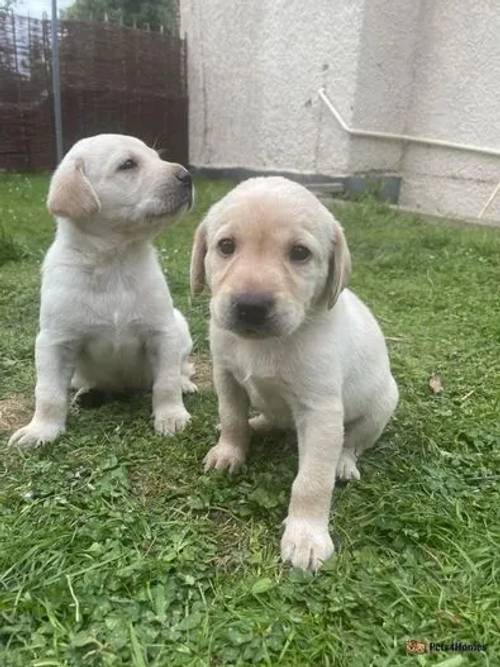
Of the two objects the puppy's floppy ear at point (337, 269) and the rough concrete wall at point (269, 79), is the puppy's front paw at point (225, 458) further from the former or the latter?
the rough concrete wall at point (269, 79)

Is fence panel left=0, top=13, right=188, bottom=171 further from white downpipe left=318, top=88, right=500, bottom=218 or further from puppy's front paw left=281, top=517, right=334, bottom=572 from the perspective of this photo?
puppy's front paw left=281, top=517, right=334, bottom=572

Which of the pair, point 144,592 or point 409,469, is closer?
point 144,592

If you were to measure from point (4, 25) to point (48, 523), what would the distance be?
13.6 meters

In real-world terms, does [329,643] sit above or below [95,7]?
below

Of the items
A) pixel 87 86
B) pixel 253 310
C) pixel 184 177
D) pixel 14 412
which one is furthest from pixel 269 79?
pixel 253 310

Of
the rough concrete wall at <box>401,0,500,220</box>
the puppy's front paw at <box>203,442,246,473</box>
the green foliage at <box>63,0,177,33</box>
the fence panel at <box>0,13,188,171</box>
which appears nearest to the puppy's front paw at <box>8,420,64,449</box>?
the puppy's front paw at <box>203,442,246,473</box>

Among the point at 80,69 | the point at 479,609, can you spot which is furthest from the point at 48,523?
the point at 80,69

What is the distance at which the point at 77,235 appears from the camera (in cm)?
349

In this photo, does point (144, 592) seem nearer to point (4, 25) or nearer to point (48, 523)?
point (48, 523)

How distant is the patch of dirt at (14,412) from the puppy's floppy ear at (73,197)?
122 cm

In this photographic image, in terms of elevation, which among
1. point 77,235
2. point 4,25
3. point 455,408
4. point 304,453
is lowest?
point 455,408

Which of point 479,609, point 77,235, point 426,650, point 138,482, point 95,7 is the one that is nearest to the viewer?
point 426,650

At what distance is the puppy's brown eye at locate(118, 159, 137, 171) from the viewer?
3.56 meters

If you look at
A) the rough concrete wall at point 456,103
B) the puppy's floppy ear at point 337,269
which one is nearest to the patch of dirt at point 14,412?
the puppy's floppy ear at point 337,269
